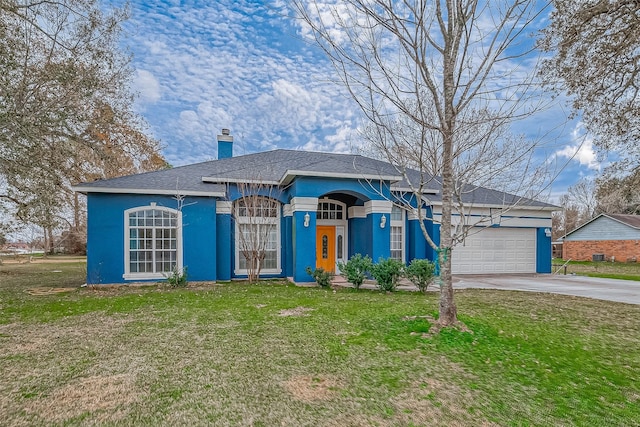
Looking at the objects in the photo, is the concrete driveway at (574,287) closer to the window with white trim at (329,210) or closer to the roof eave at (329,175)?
the roof eave at (329,175)

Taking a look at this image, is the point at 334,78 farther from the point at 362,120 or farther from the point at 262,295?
the point at 262,295

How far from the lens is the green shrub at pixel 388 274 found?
33.5ft

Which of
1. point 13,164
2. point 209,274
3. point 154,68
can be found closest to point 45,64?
point 13,164

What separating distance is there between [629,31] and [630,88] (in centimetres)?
174

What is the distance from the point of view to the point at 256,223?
41.3 ft

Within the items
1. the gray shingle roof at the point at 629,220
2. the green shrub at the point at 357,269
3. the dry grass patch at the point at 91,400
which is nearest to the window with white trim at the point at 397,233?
the green shrub at the point at 357,269

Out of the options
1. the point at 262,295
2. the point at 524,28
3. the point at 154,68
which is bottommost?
the point at 262,295

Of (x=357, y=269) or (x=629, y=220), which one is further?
(x=629, y=220)

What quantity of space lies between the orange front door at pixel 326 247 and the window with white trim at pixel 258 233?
1797 mm

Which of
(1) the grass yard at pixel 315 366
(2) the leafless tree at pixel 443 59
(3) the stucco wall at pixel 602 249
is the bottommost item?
(3) the stucco wall at pixel 602 249

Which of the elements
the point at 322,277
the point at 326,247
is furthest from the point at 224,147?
the point at 322,277

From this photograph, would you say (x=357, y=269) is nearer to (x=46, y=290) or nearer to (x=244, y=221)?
(x=244, y=221)

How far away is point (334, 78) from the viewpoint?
5.92 metres

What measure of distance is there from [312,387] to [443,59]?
206 inches
